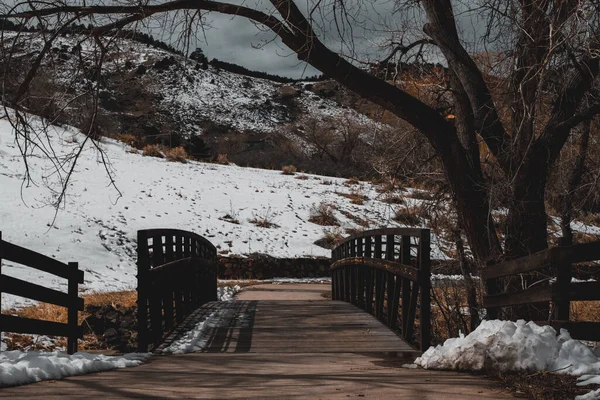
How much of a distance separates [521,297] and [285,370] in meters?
2.22

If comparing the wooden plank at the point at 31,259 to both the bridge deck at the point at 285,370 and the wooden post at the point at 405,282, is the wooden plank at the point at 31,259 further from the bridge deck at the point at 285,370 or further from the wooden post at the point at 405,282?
the wooden post at the point at 405,282

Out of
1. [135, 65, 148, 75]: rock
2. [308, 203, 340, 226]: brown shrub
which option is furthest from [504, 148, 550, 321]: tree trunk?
[135, 65, 148, 75]: rock

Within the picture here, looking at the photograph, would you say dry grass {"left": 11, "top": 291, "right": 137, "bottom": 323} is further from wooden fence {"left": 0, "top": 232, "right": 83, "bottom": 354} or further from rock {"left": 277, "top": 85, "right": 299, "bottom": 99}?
rock {"left": 277, "top": 85, "right": 299, "bottom": 99}

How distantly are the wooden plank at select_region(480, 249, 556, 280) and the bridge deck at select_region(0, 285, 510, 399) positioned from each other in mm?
1103

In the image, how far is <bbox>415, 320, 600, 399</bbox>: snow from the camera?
5.02 metres

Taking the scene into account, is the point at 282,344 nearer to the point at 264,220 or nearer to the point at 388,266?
the point at 388,266

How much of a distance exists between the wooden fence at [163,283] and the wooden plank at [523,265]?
3.83 meters

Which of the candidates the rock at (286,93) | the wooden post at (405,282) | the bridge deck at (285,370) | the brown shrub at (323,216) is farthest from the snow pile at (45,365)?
the rock at (286,93)

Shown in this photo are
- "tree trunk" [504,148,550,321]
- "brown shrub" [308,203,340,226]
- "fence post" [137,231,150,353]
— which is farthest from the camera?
"brown shrub" [308,203,340,226]

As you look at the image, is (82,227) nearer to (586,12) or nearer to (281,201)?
(281,201)

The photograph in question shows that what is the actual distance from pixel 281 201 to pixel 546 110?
19.0 metres

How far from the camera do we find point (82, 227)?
21.1 metres

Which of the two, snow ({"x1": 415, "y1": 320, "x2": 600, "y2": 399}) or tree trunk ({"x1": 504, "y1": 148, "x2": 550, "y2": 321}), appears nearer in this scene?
snow ({"x1": 415, "y1": 320, "x2": 600, "y2": 399})

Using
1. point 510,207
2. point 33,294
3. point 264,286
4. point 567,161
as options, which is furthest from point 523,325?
point 264,286
